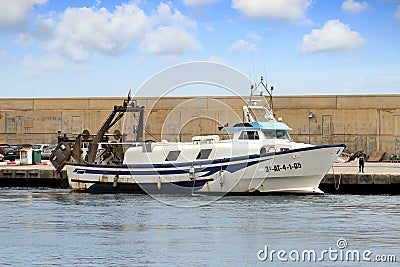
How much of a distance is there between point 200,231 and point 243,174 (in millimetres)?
9774

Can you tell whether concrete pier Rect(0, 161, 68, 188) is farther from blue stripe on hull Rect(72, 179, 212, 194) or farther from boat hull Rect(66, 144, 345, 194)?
boat hull Rect(66, 144, 345, 194)

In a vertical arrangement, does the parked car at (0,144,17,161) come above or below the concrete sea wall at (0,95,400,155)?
below

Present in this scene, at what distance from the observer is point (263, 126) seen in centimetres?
3688

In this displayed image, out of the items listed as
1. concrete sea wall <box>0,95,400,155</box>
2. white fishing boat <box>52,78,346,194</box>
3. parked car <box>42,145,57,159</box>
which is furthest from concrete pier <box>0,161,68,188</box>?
parked car <box>42,145,57,159</box>

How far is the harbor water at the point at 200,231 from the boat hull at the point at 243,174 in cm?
59

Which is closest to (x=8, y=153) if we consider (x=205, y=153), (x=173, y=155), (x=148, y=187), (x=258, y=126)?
(x=148, y=187)

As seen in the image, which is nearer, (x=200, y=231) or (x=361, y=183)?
(x=200, y=231)

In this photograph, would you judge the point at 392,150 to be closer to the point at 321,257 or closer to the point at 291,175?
the point at 291,175

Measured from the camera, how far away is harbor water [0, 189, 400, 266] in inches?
865

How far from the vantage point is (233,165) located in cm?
3581

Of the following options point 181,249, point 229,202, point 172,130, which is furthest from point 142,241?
point 172,130

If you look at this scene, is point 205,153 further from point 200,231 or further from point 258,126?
point 200,231

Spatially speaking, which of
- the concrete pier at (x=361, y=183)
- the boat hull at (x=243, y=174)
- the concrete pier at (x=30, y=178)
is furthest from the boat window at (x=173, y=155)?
the concrete pier at (x=30, y=178)

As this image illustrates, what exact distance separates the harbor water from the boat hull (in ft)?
1.95
